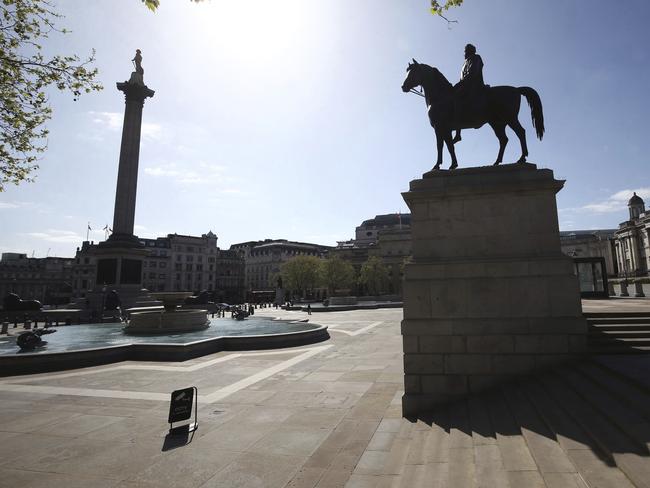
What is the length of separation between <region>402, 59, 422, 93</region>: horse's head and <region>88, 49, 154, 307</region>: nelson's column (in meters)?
43.9

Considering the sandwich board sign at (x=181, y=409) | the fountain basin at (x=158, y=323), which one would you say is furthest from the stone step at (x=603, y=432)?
the fountain basin at (x=158, y=323)

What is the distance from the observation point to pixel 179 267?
381 ft

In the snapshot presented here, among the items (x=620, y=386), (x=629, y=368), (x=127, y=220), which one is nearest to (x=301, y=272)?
(x=127, y=220)

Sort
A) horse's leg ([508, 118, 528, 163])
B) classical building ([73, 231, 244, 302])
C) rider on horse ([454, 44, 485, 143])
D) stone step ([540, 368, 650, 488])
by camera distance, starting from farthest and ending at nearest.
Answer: classical building ([73, 231, 244, 302]) < rider on horse ([454, 44, 485, 143]) < horse's leg ([508, 118, 528, 163]) < stone step ([540, 368, 650, 488])

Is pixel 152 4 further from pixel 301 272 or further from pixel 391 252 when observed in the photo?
pixel 391 252

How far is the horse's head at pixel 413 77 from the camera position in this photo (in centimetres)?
1034

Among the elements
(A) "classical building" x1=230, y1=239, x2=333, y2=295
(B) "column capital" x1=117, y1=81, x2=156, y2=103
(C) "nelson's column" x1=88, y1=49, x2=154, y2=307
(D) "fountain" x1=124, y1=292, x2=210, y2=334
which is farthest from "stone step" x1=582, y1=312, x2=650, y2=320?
(A) "classical building" x1=230, y1=239, x2=333, y2=295

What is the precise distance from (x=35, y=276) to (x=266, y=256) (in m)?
75.4

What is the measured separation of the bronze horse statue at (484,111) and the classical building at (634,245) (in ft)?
293

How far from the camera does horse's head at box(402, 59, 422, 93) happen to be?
10.3 m

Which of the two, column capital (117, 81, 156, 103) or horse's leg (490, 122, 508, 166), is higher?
column capital (117, 81, 156, 103)

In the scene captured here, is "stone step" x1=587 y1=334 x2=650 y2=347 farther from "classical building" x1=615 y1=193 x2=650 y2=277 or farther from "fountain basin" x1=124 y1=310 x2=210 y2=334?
"classical building" x1=615 y1=193 x2=650 y2=277

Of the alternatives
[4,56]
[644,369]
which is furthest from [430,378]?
[4,56]

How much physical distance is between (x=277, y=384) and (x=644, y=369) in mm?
8742
